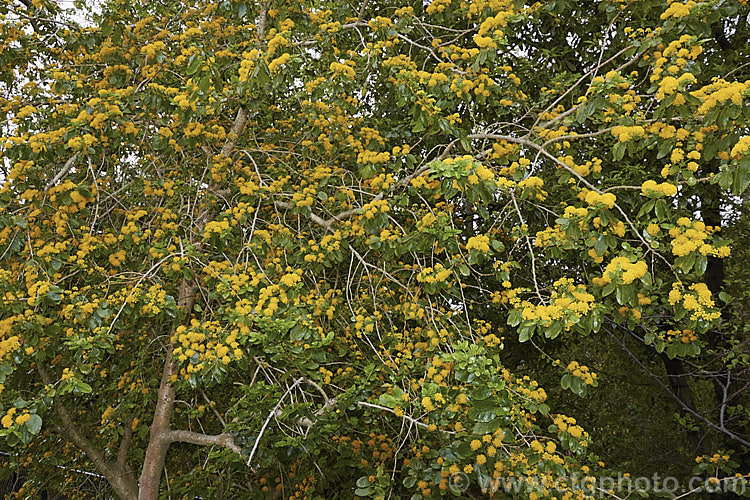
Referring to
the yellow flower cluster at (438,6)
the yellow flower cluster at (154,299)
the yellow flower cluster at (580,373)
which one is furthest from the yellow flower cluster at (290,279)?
the yellow flower cluster at (438,6)

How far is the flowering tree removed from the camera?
2.13m

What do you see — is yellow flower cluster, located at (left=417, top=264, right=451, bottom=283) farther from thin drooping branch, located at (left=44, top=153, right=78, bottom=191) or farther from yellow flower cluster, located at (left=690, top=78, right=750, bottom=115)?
thin drooping branch, located at (left=44, top=153, right=78, bottom=191)

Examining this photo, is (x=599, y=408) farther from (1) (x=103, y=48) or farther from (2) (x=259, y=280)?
(1) (x=103, y=48)

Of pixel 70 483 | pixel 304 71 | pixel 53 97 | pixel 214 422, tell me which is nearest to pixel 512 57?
pixel 304 71

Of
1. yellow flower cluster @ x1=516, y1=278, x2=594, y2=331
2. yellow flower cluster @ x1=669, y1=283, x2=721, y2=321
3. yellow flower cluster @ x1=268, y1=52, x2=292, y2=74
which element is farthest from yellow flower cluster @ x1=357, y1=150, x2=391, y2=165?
yellow flower cluster @ x1=669, y1=283, x2=721, y2=321

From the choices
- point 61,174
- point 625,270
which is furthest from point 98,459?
point 625,270

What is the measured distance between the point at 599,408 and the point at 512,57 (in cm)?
404

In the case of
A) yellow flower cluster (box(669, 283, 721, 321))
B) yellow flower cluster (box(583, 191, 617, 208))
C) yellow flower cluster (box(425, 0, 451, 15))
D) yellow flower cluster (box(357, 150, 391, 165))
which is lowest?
yellow flower cluster (box(669, 283, 721, 321))

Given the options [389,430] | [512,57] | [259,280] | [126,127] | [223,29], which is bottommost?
[389,430]

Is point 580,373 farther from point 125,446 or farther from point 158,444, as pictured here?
point 125,446

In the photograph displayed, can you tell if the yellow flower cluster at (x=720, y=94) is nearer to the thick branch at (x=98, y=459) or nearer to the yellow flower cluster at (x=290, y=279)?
the yellow flower cluster at (x=290, y=279)

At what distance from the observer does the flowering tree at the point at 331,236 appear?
213cm

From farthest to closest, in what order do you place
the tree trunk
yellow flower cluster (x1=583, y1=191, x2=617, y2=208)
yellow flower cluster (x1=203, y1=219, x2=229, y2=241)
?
the tree trunk → yellow flower cluster (x1=203, y1=219, x2=229, y2=241) → yellow flower cluster (x1=583, y1=191, x2=617, y2=208)

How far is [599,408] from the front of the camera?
6.07 m
